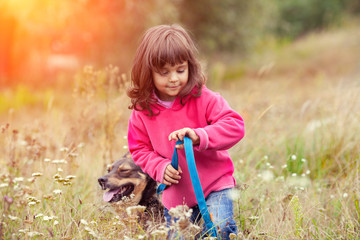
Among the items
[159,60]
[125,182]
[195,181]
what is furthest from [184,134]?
[125,182]

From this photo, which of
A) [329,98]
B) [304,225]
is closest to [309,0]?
[329,98]

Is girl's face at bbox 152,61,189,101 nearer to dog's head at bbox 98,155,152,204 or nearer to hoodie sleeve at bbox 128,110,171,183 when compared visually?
hoodie sleeve at bbox 128,110,171,183

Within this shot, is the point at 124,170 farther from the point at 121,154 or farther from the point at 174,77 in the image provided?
the point at 121,154

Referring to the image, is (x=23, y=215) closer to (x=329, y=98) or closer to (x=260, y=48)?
(x=329, y=98)

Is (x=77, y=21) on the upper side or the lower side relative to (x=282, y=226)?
upper

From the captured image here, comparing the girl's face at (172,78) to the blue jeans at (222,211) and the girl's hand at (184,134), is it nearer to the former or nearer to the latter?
the girl's hand at (184,134)

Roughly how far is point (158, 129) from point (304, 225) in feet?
3.89

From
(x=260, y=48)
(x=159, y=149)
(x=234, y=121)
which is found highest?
(x=234, y=121)

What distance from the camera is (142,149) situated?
286cm

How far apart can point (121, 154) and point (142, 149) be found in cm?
136

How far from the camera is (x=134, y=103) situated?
280 centimetres

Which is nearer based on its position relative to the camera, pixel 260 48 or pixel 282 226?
pixel 282 226

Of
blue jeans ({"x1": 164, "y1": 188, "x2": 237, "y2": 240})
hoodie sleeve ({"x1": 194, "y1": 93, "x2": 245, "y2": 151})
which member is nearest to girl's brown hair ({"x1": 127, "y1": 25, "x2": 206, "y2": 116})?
hoodie sleeve ({"x1": 194, "y1": 93, "x2": 245, "y2": 151})

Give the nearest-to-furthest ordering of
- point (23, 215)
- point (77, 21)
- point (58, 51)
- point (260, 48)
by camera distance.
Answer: point (23, 215) → point (77, 21) → point (58, 51) → point (260, 48)
